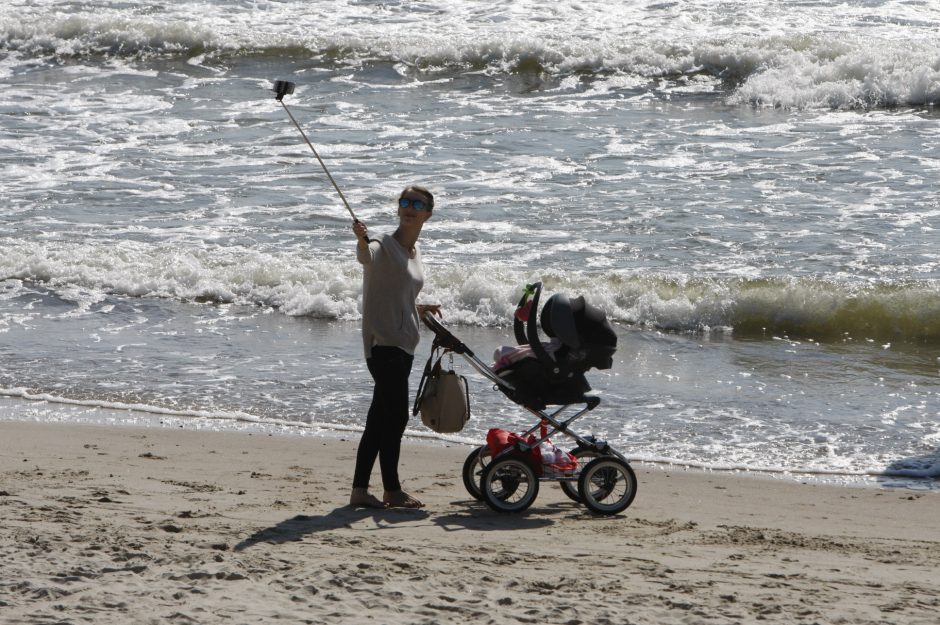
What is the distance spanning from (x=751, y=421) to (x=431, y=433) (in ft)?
6.81

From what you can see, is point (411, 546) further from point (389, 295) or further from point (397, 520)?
point (389, 295)

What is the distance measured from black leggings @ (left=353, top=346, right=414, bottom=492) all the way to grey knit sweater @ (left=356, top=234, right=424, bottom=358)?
0.07 metres

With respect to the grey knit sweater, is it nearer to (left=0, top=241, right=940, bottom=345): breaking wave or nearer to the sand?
the sand

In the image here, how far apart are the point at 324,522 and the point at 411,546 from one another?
1.91 ft

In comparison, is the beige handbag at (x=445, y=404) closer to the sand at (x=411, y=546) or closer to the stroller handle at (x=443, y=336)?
the stroller handle at (x=443, y=336)

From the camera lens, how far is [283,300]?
1078 cm

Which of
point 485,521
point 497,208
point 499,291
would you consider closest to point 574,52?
point 497,208

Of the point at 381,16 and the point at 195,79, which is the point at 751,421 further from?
the point at 381,16

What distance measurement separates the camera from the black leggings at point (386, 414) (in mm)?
5707

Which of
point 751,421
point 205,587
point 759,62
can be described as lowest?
point 205,587

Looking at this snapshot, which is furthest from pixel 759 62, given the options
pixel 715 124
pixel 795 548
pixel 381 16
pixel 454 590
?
pixel 454 590

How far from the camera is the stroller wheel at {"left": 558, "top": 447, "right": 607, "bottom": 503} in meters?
6.12

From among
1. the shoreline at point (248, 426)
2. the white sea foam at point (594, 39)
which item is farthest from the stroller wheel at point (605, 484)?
the white sea foam at point (594, 39)

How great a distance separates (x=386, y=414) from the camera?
5.83 m
